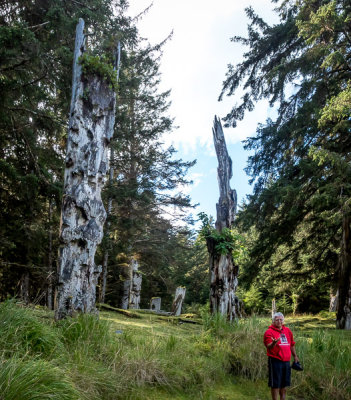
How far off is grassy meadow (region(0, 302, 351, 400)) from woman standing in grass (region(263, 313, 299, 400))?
52 centimetres

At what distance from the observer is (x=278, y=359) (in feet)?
13.2

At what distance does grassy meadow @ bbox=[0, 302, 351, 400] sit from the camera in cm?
245

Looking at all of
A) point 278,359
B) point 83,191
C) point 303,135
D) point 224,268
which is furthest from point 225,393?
point 303,135

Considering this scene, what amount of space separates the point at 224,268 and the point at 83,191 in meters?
3.75

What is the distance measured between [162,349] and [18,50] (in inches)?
262

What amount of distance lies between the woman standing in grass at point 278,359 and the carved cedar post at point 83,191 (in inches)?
116

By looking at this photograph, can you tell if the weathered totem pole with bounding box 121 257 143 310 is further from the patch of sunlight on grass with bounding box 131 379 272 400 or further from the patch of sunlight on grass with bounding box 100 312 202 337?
the patch of sunlight on grass with bounding box 131 379 272 400

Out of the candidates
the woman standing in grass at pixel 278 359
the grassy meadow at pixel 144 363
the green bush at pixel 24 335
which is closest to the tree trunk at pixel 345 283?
the grassy meadow at pixel 144 363

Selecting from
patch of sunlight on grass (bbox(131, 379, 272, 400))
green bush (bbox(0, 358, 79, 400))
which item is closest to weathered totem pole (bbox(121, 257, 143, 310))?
patch of sunlight on grass (bbox(131, 379, 272, 400))

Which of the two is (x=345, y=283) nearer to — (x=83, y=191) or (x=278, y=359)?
(x=278, y=359)


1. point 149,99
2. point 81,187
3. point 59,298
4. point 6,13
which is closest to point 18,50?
point 6,13

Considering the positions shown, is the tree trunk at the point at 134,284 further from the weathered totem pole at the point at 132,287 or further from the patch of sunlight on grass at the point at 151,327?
the patch of sunlight on grass at the point at 151,327

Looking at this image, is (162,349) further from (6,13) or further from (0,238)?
(6,13)

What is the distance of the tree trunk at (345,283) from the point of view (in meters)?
8.88
